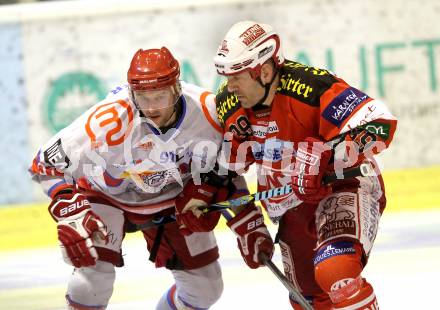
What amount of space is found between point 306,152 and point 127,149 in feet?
2.81

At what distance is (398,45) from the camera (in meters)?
8.02

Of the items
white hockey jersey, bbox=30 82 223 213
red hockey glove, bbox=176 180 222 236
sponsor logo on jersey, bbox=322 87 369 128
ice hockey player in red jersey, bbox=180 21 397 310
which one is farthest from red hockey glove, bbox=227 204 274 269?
sponsor logo on jersey, bbox=322 87 369 128

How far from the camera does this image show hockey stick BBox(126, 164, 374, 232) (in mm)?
4480

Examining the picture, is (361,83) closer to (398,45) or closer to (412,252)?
(398,45)

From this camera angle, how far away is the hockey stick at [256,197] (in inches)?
176

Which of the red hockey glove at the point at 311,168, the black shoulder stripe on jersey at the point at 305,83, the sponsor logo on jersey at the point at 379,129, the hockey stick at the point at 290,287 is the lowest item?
the hockey stick at the point at 290,287

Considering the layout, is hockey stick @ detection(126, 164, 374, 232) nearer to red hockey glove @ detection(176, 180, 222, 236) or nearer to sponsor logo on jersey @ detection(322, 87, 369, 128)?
red hockey glove @ detection(176, 180, 222, 236)

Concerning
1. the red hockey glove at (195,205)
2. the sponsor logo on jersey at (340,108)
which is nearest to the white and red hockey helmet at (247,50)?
the sponsor logo on jersey at (340,108)

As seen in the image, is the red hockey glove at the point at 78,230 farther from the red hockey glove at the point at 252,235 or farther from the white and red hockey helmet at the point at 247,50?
the white and red hockey helmet at the point at 247,50

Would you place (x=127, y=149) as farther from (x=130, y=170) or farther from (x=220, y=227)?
(x=220, y=227)

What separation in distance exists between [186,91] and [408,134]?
340cm

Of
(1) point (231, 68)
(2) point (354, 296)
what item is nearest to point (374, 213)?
(2) point (354, 296)

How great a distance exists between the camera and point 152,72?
454 cm

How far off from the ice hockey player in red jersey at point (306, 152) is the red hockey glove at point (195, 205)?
0.15 meters
